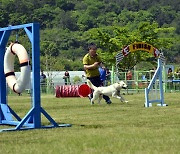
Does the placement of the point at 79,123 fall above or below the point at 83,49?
below

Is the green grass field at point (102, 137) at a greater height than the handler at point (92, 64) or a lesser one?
lesser

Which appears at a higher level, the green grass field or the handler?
the handler

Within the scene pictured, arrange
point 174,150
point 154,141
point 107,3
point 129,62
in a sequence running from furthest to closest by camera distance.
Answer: point 107,3 → point 129,62 → point 154,141 → point 174,150

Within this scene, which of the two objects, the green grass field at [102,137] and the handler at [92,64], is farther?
the handler at [92,64]

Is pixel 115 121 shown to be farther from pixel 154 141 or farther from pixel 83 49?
pixel 83 49

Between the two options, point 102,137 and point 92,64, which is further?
point 92,64

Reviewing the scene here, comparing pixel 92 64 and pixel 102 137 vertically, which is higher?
pixel 92 64

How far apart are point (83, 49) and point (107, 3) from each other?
39.6 meters

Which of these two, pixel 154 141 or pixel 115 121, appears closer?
pixel 154 141

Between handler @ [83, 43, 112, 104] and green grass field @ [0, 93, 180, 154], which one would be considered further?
handler @ [83, 43, 112, 104]

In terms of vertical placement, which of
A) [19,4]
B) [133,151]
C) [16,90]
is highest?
[19,4]

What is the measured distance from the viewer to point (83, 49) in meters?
108

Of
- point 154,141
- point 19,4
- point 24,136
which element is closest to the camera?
point 154,141

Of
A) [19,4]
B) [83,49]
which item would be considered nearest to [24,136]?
[83,49]
